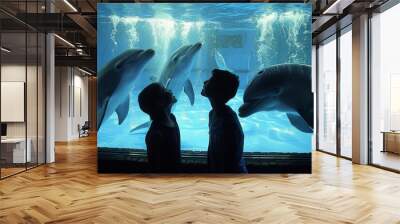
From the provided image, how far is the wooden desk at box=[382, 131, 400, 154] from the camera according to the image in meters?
7.55

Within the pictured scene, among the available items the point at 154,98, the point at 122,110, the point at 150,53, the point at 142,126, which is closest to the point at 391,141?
the point at 154,98

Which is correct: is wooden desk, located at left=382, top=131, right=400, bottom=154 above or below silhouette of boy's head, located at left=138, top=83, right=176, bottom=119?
below

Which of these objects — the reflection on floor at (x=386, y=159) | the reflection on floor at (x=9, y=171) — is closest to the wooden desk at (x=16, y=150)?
the reflection on floor at (x=9, y=171)

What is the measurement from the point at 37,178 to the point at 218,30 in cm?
414

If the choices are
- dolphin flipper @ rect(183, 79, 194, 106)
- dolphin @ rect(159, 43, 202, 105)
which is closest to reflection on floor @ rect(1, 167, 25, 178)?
dolphin @ rect(159, 43, 202, 105)

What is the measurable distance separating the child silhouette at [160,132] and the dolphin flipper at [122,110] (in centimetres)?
24

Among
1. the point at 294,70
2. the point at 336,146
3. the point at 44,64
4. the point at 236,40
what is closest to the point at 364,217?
the point at 294,70

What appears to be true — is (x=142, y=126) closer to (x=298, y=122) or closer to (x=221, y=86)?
(x=221, y=86)

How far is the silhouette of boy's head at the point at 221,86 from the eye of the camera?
6.83 meters

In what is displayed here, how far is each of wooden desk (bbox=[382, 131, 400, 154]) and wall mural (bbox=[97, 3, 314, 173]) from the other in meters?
2.05

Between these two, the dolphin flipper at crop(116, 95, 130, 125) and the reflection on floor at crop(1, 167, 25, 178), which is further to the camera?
the dolphin flipper at crop(116, 95, 130, 125)

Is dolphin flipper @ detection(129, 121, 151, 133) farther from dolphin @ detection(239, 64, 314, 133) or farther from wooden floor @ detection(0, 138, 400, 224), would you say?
dolphin @ detection(239, 64, 314, 133)

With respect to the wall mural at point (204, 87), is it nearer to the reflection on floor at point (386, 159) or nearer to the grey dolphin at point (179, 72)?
the grey dolphin at point (179, 72)

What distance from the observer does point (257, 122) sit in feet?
22.4
